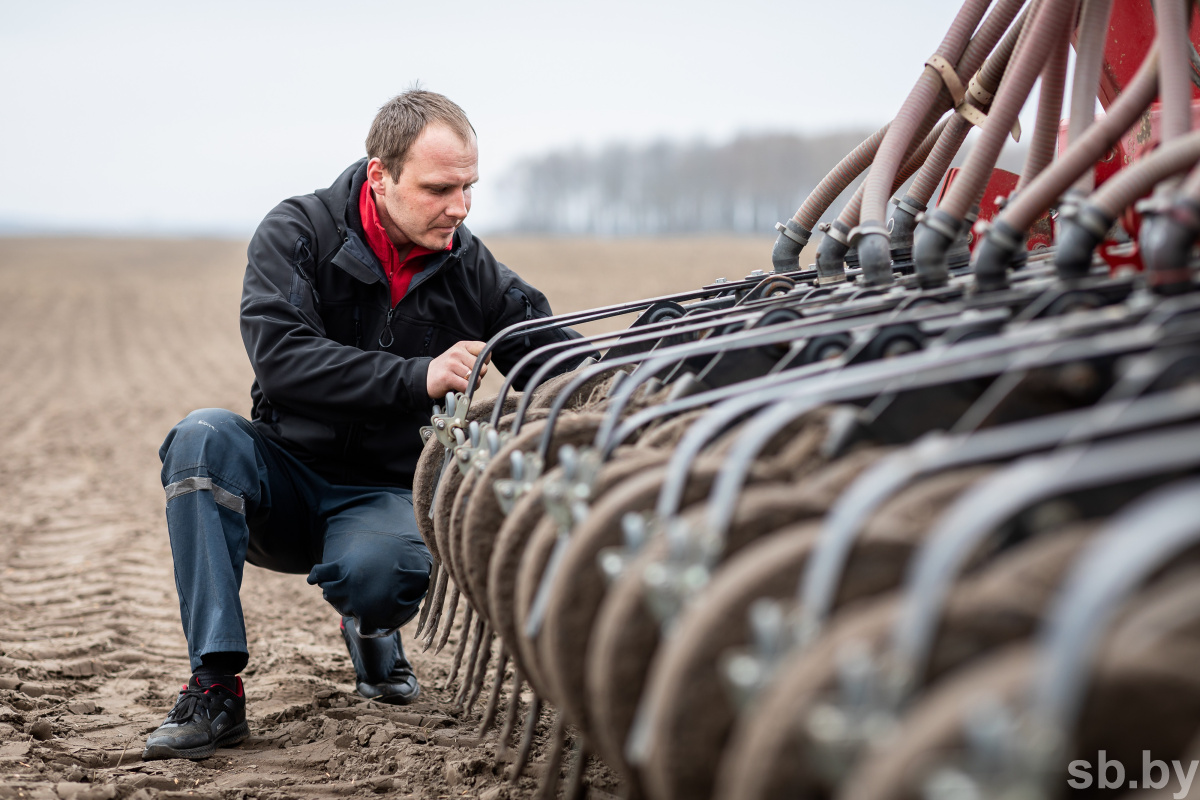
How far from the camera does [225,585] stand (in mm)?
3258

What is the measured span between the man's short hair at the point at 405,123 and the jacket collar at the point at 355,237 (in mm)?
126

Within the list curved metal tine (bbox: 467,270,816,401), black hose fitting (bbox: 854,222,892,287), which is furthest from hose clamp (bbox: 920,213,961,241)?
curved metal tine (bbox: 467,270,816,401)

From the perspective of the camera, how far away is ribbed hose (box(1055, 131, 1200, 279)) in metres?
2.20

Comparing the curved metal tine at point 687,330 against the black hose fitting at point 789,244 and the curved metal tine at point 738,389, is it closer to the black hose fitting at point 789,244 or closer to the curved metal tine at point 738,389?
the curved metal tine at point 738,389

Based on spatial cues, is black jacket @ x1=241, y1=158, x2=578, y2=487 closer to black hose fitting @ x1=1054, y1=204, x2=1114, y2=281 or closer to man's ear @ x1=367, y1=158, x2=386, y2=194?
man's ear @ x1=367, y1=158, x2=386, y2=194

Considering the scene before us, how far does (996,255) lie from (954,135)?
112 cm

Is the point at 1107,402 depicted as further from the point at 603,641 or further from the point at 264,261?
the point at 264,261

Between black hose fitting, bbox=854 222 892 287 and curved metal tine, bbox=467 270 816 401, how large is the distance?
600mm

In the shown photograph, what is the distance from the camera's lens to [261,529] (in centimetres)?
370

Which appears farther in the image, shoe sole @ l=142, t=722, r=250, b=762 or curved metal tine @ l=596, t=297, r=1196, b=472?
shoe sole @ l=142, t=722, r=250, b=762

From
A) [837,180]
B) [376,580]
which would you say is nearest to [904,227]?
[837,180]

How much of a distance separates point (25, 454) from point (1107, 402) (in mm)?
9481

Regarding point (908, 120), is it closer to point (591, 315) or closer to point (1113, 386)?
point (591, 315)

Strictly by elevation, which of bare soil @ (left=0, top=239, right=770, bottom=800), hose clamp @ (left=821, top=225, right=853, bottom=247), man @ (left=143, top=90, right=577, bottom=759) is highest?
hose clamp @ (left=821, top=225, right=853, bottom=247)
